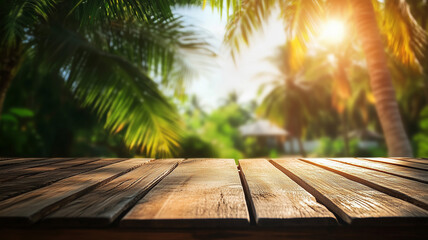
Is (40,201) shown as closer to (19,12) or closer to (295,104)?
(19,12)

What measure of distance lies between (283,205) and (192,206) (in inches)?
11.5

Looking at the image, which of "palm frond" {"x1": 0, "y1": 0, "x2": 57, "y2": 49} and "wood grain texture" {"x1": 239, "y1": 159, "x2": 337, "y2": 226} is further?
"palm frond" {"x1": 0, "y1": 0, "x2": 57, "y2": 49}

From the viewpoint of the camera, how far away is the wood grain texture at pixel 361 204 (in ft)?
2.37

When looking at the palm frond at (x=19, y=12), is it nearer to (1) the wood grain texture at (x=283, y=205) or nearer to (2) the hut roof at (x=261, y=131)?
(1) the wood grain texture at (x=283, y=205)

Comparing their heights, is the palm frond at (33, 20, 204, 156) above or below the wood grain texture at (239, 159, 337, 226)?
above

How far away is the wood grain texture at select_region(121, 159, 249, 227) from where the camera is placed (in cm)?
71

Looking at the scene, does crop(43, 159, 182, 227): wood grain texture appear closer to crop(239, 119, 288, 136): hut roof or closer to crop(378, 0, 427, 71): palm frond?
crop(378, 0, 427, 71): palm frond

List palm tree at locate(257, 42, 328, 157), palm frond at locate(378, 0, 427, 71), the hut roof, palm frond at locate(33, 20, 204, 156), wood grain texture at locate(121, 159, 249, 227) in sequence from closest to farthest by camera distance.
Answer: wood grain texture at locate(121, 159, 249, 227), palm frond at locate(33, 20, 204, 156), palm frond at locate(378, 0, 427, 71), palm tree at locate(257, 42, 328, 157), the hut roof

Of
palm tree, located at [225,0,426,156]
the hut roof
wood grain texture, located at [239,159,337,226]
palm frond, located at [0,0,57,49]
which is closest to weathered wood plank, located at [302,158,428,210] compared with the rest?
wood grain texture, located at [239,159,337,226]

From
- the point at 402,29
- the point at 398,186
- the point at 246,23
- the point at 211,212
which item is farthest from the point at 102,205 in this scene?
the point at 402,29

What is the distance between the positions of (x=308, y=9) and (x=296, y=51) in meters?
1.53

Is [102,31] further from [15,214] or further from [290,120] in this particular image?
[290,120]

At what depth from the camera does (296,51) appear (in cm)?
480

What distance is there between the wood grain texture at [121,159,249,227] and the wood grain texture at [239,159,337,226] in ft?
0.16
